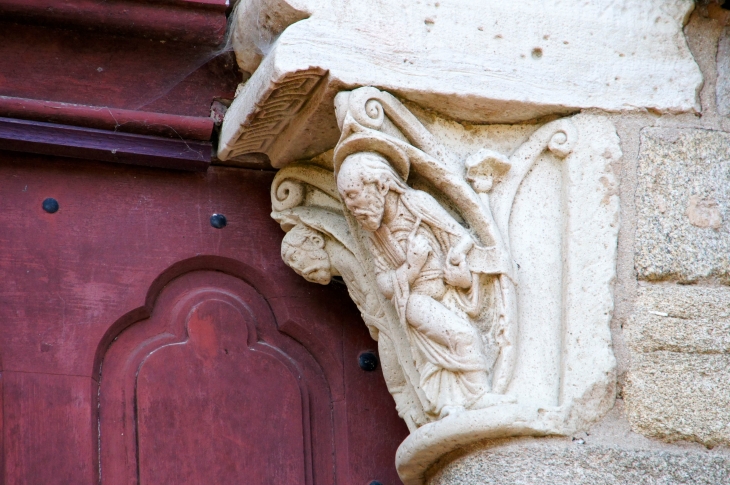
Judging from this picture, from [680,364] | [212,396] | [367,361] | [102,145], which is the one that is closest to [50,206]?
[102,145]

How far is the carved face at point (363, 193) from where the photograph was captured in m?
2.19

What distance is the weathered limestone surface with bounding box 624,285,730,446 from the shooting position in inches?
85.4

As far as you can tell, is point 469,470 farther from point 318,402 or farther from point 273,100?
point 273,100

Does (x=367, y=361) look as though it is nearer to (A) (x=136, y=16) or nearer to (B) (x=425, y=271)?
(B) (x=425, y=271)

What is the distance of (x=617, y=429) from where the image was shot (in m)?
2.15

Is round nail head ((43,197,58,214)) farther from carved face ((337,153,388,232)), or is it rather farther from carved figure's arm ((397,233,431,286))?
carved figure's arm ((397,233,431,286))

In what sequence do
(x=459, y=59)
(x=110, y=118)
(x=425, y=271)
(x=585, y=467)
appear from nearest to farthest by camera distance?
1. (x=585, y=467)
2. (x=425, y=271)
3. (x=459, y=59)
4. (x=110, y=118)

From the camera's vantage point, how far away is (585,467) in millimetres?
2096

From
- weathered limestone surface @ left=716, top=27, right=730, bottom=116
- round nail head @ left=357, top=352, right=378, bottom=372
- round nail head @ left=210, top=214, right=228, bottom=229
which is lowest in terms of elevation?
round nail head @ left=357, top=352, right=378, bottom=372

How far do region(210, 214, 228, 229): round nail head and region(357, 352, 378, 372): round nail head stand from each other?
1.33ft

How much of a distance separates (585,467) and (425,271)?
0.45 m

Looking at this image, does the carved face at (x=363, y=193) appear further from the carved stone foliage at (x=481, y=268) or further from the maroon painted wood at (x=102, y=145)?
the maroon painted wood at (x=102, y=145)

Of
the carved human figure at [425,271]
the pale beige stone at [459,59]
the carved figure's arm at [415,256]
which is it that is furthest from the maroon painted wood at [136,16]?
the carved figure's arm at [415,256]

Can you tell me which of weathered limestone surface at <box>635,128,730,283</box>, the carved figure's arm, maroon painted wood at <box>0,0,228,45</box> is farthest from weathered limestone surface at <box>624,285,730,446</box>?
maroon painted wood at <box>0,0,228,45</box>
